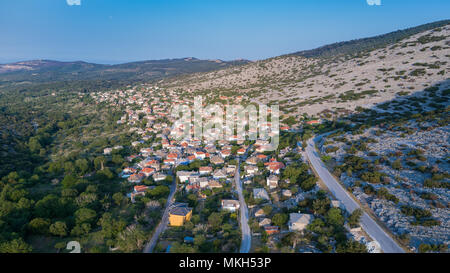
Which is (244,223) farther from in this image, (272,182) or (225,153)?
(225,153)

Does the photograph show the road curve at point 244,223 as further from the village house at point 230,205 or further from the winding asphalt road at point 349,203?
the winding asphalt road at point 349,203

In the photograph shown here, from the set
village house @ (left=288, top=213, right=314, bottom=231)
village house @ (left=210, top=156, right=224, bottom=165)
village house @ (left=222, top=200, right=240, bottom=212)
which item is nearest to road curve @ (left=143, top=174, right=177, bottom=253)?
village house @ (left=222, top=200, right=240, bottom=212)

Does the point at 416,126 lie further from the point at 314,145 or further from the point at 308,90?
the point at 308,90

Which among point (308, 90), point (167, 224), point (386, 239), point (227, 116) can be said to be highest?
point (308, 90)

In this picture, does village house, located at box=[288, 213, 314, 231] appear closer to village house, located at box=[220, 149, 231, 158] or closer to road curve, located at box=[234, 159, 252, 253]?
→ road curve, located at box=[234, 159, 252, 253]

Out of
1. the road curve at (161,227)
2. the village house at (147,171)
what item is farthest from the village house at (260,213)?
the village house at (147,171)
